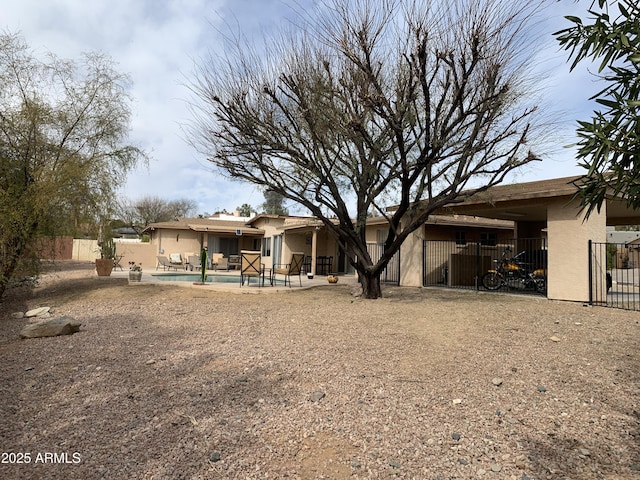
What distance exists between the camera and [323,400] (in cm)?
367

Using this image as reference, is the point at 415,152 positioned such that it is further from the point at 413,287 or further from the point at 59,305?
the point at 59,305

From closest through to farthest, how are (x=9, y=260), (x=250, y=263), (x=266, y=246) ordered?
(x=9, y=260)
(x=250, y=263)
(x=266, y=246)

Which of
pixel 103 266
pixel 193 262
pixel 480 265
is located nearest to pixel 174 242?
pixel 193 262

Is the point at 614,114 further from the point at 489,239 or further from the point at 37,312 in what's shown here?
the point at 489,239

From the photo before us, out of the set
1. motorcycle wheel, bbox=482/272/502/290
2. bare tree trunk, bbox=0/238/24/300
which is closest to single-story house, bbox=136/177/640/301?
motorcycle wheel, bbox=482/272/502/290

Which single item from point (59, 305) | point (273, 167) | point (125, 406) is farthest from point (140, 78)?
point (125, 406)

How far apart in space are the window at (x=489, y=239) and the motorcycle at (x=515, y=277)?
14.5 feet

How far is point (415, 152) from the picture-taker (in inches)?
391

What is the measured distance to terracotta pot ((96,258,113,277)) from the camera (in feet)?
45.4

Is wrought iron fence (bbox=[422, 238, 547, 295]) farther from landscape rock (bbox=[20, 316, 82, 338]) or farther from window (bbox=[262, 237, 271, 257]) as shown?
window (bbox=[262, 237, 271, 257])

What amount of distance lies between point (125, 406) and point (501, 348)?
4552mm

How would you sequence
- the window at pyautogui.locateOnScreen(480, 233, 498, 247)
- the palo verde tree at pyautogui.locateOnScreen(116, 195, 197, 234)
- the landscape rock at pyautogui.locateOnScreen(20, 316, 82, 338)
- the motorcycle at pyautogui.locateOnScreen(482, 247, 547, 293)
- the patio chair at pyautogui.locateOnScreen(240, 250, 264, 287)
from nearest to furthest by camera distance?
the landscape rock at pyautogui.locateOnScreen(20, 316, 82, 338)
the patio chair at pyautogui.locateOnScreen(240, 250, 264, 287)
the motorcycle at pyautogui.locateOnScreen(482, 247, 547, 293)
the window at pyautogui.locateOnScreen(480, 233, 498, 247)
the palo verde tree at pyautogui.locateOnScreen(116, 195, 197, 234)

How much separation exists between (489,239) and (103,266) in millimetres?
15596

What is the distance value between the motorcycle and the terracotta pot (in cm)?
1302
